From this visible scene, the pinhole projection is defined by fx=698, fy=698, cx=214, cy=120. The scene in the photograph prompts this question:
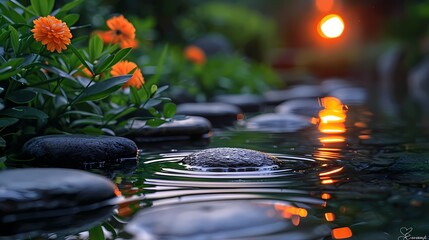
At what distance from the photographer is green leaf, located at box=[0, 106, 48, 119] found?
12.2ft

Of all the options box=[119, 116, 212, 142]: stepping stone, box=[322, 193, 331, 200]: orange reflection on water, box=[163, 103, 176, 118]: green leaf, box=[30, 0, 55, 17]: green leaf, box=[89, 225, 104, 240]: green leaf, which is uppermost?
box=[30, 0, 55, 17]: green leaf

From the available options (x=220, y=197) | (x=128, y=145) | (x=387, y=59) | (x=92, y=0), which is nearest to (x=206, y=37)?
(x=387, y=59)

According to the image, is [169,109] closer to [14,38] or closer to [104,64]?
[104,64]

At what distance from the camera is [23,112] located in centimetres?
375

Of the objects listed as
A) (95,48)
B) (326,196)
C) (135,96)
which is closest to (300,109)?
(135,96)

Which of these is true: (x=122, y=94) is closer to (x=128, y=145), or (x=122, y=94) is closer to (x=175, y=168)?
(x=128, y=145)

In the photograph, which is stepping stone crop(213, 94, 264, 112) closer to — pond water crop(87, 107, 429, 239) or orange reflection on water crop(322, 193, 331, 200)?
pond water crop(87, 107, 429, 239)

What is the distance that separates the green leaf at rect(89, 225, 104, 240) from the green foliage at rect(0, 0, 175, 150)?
49.4 inches

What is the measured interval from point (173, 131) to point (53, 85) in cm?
126

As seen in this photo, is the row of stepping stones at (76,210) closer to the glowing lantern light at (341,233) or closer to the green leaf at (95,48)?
the glowing lantern light at (341,233)

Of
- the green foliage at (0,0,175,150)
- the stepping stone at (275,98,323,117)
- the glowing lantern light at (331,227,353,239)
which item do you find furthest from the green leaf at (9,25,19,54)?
the stepping stone at (275,98,323,117)

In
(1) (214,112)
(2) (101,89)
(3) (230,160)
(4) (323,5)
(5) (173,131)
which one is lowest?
(3) (230,160)

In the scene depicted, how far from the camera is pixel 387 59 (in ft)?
61.1

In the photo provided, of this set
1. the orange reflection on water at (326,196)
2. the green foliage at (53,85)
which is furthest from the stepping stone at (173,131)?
the orange reflection on water at (326,196)
